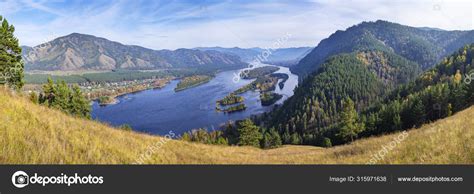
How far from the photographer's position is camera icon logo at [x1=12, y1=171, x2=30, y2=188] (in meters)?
6.52

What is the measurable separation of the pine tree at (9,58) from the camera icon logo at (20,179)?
48.8 metres

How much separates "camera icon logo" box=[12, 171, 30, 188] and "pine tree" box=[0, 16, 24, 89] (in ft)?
160

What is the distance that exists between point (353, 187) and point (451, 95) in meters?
99.3

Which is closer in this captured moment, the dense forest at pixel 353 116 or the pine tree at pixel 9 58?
the pine tree at pixel 9 58

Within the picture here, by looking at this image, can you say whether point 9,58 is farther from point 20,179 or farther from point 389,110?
point 389,110

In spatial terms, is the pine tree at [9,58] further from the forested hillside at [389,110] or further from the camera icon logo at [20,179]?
the forested hillside at [389,110]

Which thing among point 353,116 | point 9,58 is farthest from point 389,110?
point 9,58

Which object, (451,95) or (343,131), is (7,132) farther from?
(451,95)

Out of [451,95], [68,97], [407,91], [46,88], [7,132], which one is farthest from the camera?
[407,91]

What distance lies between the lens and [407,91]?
494ft

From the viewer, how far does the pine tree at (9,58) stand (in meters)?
47.4

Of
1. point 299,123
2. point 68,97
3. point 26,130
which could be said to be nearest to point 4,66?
point 68,97

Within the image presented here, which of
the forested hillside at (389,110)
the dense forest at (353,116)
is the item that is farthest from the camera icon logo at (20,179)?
the dense forest at (353,116)

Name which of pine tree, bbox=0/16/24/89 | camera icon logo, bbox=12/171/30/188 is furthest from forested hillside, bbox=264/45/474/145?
pine tree, bbox=0/16/24/89
